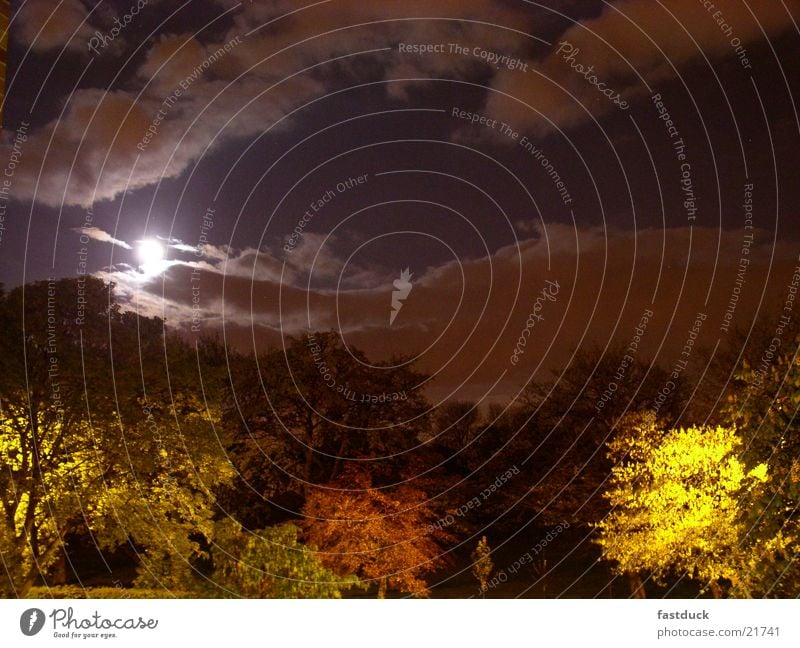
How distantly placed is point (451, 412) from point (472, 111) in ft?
A: 71.6

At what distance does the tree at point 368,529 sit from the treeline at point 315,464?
3.0 inches

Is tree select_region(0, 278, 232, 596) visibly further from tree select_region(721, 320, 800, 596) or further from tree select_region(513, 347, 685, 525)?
tree select_region(513, 347, 685, 525)

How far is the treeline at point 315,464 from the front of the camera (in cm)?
1842

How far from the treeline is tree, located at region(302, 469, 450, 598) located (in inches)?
3.0

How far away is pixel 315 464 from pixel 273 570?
1277 cm

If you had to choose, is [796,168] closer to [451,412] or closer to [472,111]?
[472,111]

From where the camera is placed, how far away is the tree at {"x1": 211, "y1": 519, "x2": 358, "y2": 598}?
1938cm

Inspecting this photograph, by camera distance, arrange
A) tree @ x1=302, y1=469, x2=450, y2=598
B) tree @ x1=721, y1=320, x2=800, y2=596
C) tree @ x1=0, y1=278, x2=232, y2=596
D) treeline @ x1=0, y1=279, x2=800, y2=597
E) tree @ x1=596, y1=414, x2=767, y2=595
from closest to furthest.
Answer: tree @ x1=721, y1=320, x2=800, y2=596, treeline @ x1=0, y1=279, x2=800, y2=597, tree @ x1=0, y1=278, x2=232, y2=596, tree @ x1=596, y1=414, x2=767, y2=595, tree @ x1=302, y1=469, x2=450, y2=598

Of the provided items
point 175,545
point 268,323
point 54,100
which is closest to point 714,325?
point 268,323

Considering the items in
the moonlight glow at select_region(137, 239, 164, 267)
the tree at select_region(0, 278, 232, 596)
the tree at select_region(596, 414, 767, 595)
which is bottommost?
the tree at select_region(596, 414, 767, 595)

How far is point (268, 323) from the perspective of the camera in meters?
28.2

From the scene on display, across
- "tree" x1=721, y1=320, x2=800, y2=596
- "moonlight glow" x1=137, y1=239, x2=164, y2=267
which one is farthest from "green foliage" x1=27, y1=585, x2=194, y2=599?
"tree" x1=721, y1=320, x2=800, y2=596

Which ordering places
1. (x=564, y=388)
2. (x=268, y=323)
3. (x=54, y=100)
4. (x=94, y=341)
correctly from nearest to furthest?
1. (x=54, y=100)
2. (x=94, y=341)
3. (x=268, y=323)
4. (x=564, y=388)
